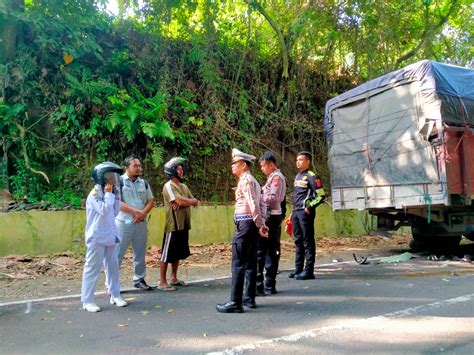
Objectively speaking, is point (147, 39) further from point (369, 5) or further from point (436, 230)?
point (436, 230)

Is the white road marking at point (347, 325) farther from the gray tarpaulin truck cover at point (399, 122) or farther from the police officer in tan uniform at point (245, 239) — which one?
the gray tarpaulin truck cover at point (399, 122)

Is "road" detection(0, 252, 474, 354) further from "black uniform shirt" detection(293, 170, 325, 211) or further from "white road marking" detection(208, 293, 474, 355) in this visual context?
"black uniform shirt" detection(293, 170, 325, 211)

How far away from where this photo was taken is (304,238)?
5.99 metres

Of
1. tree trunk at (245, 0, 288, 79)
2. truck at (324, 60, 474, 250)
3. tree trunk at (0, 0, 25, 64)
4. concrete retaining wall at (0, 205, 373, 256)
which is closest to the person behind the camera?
truck at (324, 60, 474, 250)

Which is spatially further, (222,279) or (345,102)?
(345,102)

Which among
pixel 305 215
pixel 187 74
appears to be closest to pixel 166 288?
pixel 305 215

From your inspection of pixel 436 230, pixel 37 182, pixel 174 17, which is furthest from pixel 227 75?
pixel 436 230

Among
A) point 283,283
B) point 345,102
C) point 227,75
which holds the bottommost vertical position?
point 283,283

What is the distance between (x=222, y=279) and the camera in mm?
6191

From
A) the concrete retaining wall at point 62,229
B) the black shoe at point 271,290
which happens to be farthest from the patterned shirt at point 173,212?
the concrete retaining wall at point 62,229

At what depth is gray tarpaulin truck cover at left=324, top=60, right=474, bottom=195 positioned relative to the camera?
6.69 m

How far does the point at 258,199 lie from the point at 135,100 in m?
6.07

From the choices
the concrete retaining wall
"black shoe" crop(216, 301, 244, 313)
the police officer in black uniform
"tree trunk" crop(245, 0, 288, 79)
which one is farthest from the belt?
"tree trunk" crop(245, 0, 288, 79)

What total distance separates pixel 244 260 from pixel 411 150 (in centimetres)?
396
